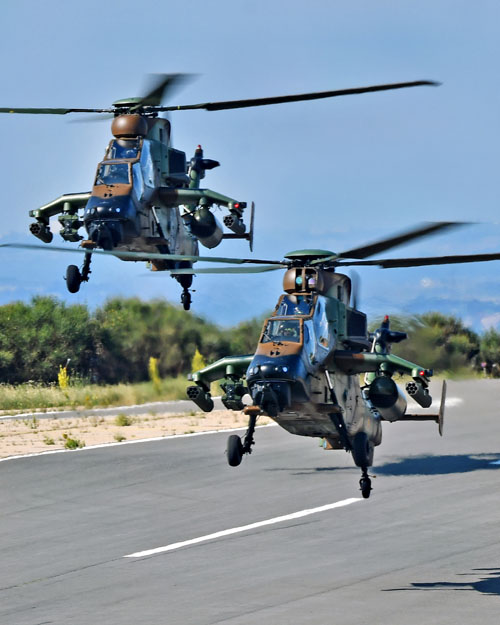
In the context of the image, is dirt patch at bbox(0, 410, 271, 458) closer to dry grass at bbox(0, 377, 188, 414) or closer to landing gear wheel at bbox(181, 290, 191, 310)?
dry grass at bbox(0, 377, 188, 414)

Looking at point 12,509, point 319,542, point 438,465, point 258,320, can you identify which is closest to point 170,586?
point 319,542

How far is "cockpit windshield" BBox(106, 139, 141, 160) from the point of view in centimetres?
3853

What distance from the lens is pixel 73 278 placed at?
3738 centimetres

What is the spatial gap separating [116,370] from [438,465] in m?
37.2

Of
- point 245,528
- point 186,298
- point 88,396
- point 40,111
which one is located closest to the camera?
point 40,111

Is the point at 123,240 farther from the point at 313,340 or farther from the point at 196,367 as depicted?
the point at 196,367

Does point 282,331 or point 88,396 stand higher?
point 282,331

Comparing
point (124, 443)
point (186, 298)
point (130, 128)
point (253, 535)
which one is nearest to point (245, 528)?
point (253, 535)

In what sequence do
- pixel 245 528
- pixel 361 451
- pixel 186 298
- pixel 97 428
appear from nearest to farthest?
pixel 361 451 → pixel 186 298 → pixel 245 528 → pixel 97 428

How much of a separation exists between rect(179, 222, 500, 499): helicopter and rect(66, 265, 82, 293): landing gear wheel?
5.49 metres

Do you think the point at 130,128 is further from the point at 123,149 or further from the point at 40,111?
the point at 40,111

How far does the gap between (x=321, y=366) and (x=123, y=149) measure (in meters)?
10.5

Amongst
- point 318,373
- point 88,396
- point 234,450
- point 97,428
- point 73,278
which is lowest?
point 97,428

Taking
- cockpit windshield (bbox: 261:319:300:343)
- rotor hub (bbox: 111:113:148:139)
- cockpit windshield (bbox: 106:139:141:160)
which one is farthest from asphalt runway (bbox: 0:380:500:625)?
rotor hub (bbox: 111:113:148:139)
